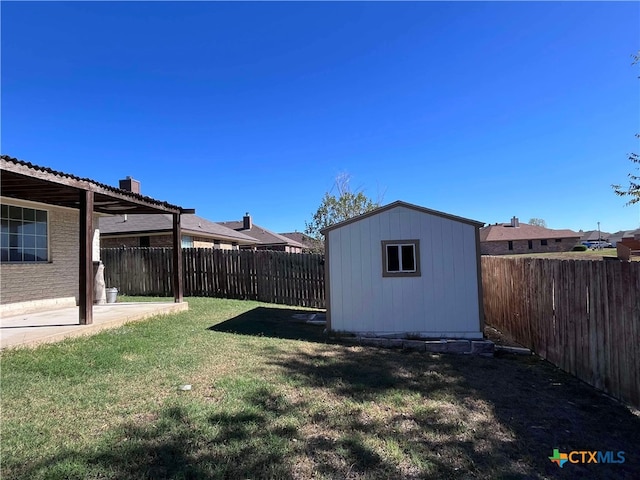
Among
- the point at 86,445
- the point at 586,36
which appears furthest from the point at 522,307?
the point at 86,445

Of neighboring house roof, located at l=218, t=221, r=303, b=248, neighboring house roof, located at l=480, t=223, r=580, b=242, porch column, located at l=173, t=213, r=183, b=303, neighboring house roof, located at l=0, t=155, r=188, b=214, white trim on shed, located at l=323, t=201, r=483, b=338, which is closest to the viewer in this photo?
neighboring house roof, located at l=0, t=155, r=188, b=214

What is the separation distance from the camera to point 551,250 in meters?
49.9

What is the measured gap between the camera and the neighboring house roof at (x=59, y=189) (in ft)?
17.0

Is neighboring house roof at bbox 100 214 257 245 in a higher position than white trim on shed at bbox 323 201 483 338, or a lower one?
higher

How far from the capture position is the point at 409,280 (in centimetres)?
720

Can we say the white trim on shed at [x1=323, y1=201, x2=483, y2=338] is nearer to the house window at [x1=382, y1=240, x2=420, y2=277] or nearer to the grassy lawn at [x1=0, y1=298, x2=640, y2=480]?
the house window at [x1=382, y1=240, x2=420, y2=277]

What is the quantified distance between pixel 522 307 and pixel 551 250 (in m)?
52.0

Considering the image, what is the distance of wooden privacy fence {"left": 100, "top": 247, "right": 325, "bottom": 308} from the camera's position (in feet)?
39.5

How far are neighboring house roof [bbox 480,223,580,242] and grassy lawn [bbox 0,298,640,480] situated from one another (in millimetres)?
48759

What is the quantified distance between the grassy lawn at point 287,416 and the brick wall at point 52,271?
3.78m

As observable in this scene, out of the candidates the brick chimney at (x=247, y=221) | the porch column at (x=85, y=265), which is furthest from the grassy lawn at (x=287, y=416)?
the brick chimney at (x=247, y=221)

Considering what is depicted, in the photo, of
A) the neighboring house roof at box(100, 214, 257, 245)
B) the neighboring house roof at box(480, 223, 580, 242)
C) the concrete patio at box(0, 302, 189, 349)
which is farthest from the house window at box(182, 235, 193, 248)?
the neighboring house roof at box(480, 223, 580, 242)

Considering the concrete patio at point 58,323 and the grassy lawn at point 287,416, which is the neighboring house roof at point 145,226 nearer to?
the concrete patio at point 58,323

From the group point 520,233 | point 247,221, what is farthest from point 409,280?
point 520,233
